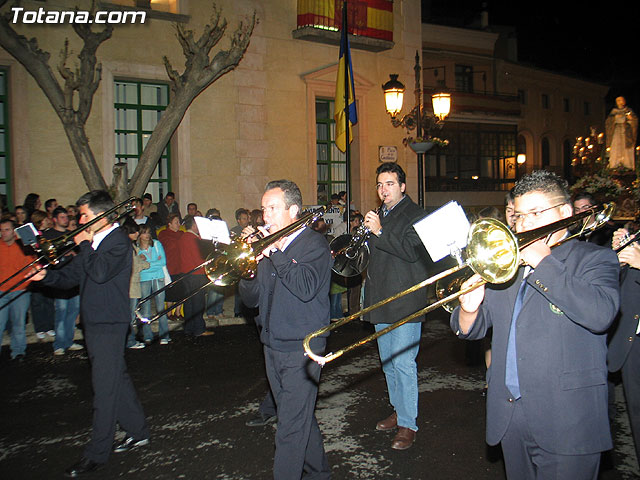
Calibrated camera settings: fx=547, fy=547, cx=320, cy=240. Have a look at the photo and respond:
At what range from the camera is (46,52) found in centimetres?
1265

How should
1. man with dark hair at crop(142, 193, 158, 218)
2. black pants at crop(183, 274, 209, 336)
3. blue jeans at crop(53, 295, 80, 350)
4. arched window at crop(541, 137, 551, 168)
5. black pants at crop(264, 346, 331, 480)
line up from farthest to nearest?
1. arched window at crop(541, 137, 551, 168)
2. man with dark hair at crop(142, 193, 158, 218)
3. black pants at crop(183, 274, 209, 336)
4. blue jeans at crop(53, 295, 80, 350)
5. black pants at crop(264, 346, 331, 480)

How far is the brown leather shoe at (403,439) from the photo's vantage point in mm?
4762

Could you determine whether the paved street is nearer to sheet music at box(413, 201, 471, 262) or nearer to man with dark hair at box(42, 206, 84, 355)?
man with dark hair at box(42, 206, 84, 355)

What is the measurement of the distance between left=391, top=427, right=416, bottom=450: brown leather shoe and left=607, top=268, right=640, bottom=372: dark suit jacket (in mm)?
1767

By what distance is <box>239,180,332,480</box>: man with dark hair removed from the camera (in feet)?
11.8

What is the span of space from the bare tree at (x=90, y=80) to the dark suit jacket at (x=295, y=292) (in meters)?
10.0

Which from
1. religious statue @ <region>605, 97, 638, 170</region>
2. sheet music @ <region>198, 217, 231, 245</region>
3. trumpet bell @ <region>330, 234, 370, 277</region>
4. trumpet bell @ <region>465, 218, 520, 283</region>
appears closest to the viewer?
trumpet bell @ <region>465, 218, 520, 283</region>

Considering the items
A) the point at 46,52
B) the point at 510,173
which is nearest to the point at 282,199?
the point at 46,52

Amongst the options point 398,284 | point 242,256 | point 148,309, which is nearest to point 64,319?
point 148,309

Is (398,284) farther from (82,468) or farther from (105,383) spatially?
(82,468)

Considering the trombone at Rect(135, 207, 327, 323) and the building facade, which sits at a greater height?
the building facade

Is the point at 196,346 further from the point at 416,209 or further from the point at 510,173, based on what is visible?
the point at 510,173
